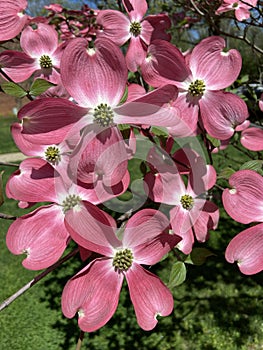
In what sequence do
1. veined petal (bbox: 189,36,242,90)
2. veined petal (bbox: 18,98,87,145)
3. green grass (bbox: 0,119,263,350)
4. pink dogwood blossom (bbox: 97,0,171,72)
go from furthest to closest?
green grass (bbox: 0,119,263,350)
pink dogwood blossom (bbox: 97,0,171,72)
veined petal (bbox: 189,36,242,90)
veined petal (bbox: 18,98,87,145)

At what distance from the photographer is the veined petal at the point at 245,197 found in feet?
1.50

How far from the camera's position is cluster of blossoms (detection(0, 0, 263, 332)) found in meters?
0.39

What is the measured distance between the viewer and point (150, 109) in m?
0.39

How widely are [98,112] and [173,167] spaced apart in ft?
0.44

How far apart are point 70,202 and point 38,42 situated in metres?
0.29

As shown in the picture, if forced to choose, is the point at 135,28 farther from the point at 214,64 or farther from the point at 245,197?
the point at 245,197

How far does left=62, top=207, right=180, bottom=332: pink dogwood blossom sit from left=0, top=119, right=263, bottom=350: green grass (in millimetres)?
1426

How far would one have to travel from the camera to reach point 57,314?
6.68 ft

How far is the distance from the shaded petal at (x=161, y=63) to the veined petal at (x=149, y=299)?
0.22 meters

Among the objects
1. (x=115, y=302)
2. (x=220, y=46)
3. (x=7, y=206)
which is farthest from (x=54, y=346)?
(x=7, y=206)

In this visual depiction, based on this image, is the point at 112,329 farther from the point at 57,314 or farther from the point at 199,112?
the point at 199,112

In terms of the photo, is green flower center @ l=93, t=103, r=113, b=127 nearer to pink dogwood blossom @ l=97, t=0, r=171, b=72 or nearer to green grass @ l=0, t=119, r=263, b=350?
pink dogwood blossom @ l=97, t=0, r=171, b=72

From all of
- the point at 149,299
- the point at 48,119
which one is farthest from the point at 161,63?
the point at 149,299

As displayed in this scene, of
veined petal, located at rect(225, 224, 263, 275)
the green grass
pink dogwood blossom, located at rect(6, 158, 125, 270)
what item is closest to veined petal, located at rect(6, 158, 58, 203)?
pink dogwood blossom, located at rect(6, 158, 125, 270)
